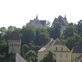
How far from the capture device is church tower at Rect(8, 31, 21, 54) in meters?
94.9

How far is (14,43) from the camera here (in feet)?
322

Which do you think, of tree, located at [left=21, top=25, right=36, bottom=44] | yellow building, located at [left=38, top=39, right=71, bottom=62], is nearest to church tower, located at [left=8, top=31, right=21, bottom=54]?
tree, located at [left=21, top=25, right=36, bottom=44]

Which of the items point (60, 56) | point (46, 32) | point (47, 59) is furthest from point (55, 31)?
point (47, 59)

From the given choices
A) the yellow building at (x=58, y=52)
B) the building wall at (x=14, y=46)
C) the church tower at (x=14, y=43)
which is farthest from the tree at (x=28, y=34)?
the yellow building at (x=58, y=52)

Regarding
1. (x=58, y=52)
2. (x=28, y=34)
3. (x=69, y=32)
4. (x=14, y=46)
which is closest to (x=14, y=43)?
(x=14, y=46)

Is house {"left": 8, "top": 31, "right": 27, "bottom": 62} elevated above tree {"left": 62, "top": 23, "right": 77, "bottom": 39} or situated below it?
below

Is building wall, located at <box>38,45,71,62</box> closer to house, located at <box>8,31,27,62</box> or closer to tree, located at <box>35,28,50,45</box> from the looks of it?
house, located at <box>8,31,27,62</box>

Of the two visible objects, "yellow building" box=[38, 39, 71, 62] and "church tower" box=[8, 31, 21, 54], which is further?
"church tower" box=[8, 31, 21, 54]

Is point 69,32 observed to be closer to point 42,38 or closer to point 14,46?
point 42,38

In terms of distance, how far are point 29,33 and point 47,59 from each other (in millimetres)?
53089

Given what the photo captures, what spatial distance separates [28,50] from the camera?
98.3 m

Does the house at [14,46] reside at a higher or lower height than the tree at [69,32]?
lower

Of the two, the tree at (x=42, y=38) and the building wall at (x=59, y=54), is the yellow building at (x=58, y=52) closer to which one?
the building wall at (x=59, y=54)

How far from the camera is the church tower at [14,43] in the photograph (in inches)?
3735
